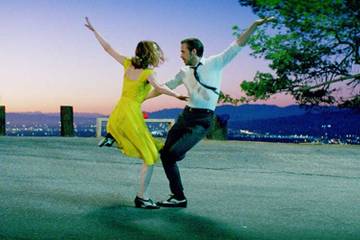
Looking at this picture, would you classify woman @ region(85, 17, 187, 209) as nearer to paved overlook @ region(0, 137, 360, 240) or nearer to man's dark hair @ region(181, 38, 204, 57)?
man's dark hair @ region(181, 38, 204, 57)

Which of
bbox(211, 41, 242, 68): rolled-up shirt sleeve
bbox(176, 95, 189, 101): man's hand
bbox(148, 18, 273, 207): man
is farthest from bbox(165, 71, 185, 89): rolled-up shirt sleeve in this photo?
bbox(176, 95, 189, 101): man's hand

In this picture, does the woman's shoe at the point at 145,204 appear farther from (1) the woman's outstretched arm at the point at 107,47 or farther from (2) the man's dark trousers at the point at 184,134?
(1) the woman's outstretched arm at the point at 107,47

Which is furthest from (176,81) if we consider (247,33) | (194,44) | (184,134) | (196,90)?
(247,33)

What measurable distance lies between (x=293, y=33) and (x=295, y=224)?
15.0m

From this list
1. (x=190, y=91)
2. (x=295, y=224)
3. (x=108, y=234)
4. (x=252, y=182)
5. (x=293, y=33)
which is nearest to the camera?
(x=108, y=234)

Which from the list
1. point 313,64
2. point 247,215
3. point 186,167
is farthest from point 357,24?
point 247,215

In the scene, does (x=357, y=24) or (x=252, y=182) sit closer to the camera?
(x=252, y=182)

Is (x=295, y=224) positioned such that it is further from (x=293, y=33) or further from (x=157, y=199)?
(x=293, y=33)

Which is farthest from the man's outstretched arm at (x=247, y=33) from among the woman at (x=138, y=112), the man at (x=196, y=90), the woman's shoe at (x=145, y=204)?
the woman's shoe at (x=145, y=204)

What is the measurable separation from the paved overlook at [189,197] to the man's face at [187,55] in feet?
5.28

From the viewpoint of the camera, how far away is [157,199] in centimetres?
787

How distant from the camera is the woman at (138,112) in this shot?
6840 millimetres

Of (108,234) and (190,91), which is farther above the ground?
(190,91)

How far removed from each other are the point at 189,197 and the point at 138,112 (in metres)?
1.69
